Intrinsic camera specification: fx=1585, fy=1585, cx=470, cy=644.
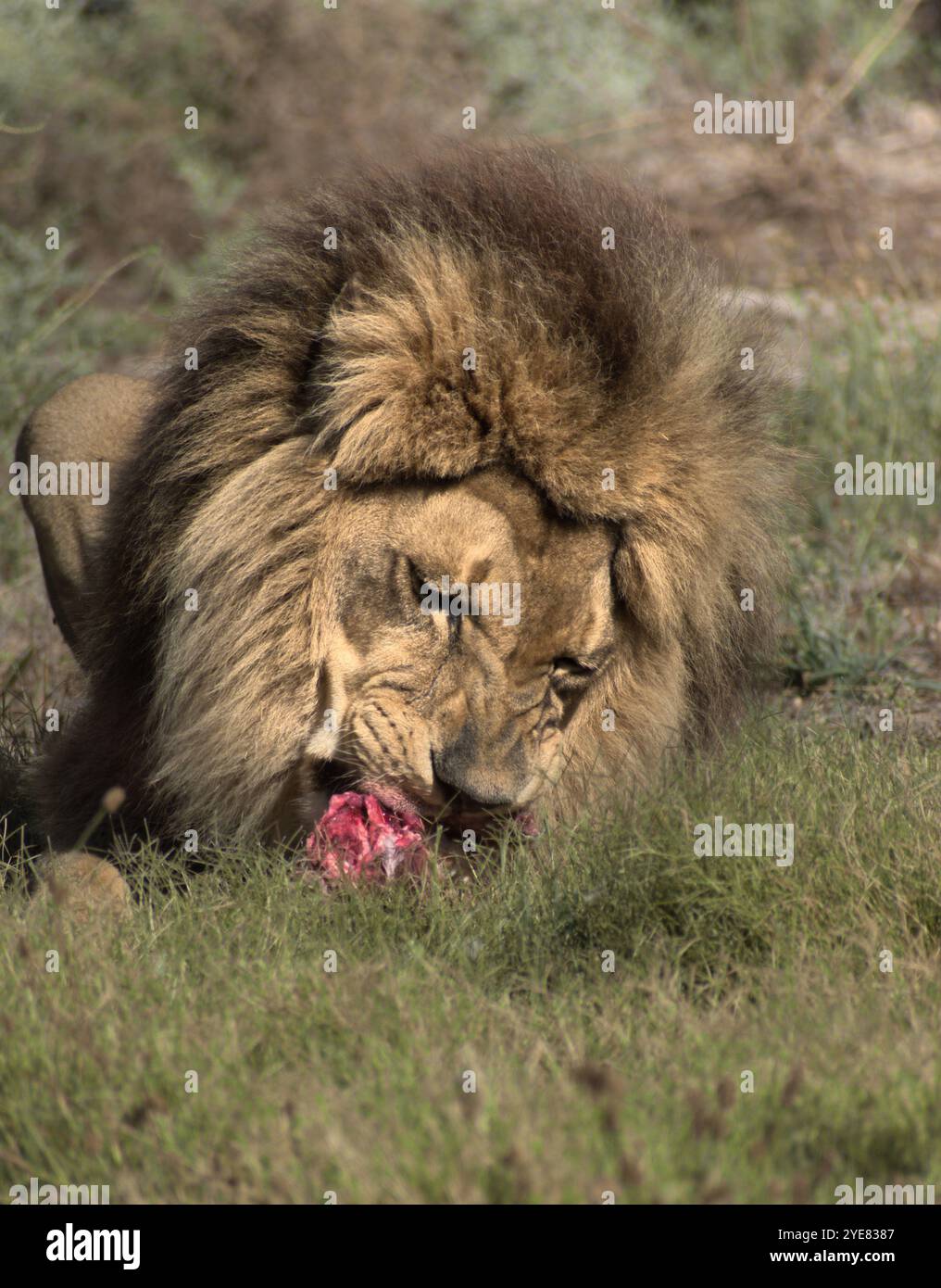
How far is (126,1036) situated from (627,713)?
→ 1395 mm

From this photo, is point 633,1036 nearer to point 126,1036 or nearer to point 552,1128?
point 552,1128

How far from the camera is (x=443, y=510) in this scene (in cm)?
321

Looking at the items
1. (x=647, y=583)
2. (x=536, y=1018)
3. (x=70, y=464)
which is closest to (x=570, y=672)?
(x=647, y=583)

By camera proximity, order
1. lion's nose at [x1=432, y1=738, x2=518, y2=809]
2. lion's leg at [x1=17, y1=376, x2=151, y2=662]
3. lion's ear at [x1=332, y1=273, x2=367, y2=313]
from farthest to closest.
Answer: lion's leg at [x1=17, y1=376, x2=151, y2=662] < lion's ear at [x1=332, y1=273, x2=367, y2=313] < lion's nose at [x1=432, y1=738, x2=518, y2=809]

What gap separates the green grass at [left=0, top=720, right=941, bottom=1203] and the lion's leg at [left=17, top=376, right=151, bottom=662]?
1576 mm

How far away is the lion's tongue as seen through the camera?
3277mm

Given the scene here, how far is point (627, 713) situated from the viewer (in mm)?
3521

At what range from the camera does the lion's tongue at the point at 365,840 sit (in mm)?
3277

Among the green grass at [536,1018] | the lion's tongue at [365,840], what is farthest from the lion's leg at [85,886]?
the lion's tongue at [365,840]

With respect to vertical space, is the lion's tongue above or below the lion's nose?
below

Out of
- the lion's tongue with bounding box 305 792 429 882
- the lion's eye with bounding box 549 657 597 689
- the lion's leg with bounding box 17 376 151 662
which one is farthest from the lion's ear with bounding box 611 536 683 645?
the lion's leg with bounding box 17 376 151 662

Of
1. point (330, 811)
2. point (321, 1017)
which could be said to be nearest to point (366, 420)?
point (330, 811)

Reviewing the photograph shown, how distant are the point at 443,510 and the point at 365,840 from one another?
70 centimetres

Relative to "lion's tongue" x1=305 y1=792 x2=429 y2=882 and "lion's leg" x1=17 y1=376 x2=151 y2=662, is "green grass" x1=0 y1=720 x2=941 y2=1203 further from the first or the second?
"lion's leg" x1=17 y1=376 x2=151 y2=662
